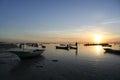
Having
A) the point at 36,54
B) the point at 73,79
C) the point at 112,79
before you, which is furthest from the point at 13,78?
the point at 36,54

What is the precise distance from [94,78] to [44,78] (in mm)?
4335

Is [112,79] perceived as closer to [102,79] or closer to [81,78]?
[102,79]

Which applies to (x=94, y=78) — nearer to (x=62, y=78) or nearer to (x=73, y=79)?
(x=73, y=79)

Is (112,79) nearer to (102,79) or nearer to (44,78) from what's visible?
(102,79)

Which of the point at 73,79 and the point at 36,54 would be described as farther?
the point at 36,54

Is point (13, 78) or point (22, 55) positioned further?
point (22, 55)

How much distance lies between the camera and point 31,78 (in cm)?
1236

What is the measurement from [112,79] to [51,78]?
17.2 feet

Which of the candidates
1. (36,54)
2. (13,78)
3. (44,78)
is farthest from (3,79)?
(36,54)

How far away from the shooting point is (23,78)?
12.3 metres

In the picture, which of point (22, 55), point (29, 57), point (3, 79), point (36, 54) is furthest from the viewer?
point (36, 54)

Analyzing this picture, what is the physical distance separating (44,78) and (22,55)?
1144 cm

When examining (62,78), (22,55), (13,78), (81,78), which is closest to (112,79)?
(81,78)

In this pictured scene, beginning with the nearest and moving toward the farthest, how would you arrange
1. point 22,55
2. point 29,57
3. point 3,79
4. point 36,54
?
point 3,79
point 22,55
point 29,57
point 36,54
